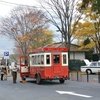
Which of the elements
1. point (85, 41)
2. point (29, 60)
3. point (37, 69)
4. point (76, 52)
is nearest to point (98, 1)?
point (37, 69)

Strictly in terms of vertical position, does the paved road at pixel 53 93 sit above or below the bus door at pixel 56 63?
below

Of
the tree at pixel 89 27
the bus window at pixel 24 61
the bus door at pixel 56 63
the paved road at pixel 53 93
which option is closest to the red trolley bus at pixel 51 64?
the bus door at pixel 56 63

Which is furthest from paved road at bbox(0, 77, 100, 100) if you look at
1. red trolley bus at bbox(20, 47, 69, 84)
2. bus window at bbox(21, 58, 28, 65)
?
bus window at bbox(21, 58, 28, 65)

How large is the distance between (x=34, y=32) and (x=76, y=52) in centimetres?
1516

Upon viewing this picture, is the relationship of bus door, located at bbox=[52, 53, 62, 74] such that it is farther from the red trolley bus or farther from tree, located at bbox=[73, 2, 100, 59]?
tree, located at bbox=[73, 2, 100, 59]

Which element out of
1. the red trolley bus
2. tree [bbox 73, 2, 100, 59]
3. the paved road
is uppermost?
tree [bbox 73, 2, 100, 59]

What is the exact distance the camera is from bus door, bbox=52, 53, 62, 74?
22.1 m

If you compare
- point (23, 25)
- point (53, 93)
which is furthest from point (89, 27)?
point (53, 93)

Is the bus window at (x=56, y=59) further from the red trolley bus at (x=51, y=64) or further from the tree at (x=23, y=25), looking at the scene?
the tree at (x=23, y=25)

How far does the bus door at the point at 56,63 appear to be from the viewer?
72.5 feet

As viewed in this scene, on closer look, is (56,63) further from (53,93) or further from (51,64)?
(53,93)

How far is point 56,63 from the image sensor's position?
22.2 metres

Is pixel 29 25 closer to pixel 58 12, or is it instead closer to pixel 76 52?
pixel 58 12

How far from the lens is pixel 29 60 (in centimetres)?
2503
